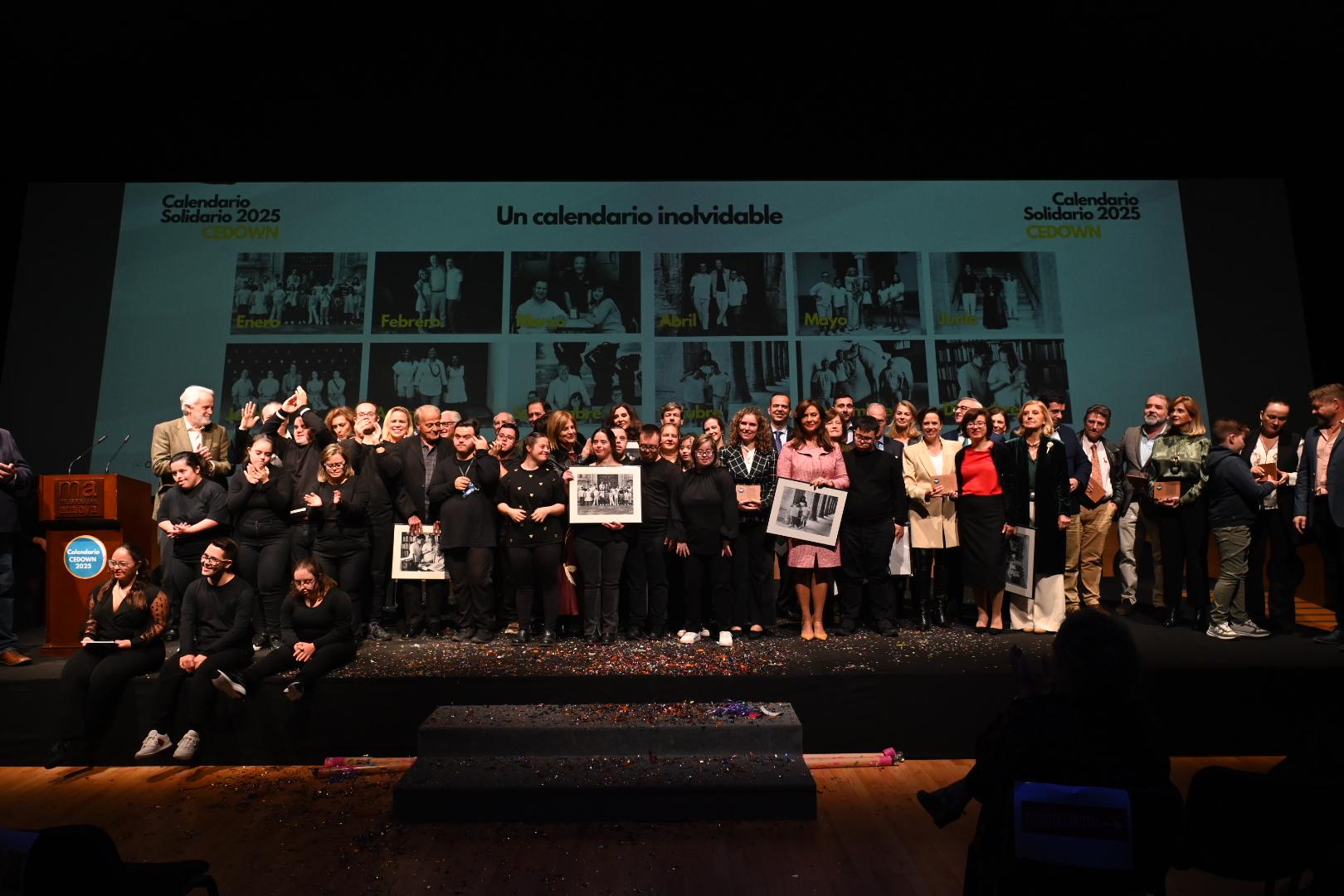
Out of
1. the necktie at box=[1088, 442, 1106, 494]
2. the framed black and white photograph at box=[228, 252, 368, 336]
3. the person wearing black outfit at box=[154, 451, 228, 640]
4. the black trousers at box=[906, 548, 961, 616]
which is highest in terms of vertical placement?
the framed black and white photograph at box=[228, 252, 368, 336]

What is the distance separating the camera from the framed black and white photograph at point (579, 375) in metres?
7.09

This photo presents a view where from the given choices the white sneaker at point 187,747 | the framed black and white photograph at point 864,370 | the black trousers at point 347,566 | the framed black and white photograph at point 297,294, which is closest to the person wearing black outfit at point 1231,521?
the framed black and white photograph at point 864,370

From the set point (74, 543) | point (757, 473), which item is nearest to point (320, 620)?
point (74, 543)

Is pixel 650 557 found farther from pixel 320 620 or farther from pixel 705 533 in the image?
pixel 320 620

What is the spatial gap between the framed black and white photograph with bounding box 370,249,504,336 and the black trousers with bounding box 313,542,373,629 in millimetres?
2581

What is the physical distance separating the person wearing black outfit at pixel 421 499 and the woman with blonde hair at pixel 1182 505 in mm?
4876

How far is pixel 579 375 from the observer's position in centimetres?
712

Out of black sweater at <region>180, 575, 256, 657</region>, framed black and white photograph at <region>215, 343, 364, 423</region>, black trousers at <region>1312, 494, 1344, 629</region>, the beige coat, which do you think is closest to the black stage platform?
black sweater at <region>180, 575, 256, 657</region>

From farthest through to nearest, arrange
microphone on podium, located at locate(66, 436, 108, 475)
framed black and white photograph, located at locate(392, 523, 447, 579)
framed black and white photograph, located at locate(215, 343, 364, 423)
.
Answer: framed black and white photograph, located at locate(215, 343, 364, 423)
microphone on podium, located at locate(66, 436, 108, 475)
framed black and white photograph, located at locate(392, 523, 447, 579)

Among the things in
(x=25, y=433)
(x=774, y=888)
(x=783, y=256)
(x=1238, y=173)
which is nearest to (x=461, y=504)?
(x=774, y=888)

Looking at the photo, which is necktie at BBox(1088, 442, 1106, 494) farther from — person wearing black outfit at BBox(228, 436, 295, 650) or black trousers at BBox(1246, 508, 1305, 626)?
person wearing black outfit at BBox(228, 436, 295, 650)

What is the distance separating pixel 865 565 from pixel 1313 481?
2750 mm

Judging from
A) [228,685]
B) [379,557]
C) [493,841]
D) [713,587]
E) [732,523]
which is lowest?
[493,841]

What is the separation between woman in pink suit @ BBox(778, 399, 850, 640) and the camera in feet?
17.0
